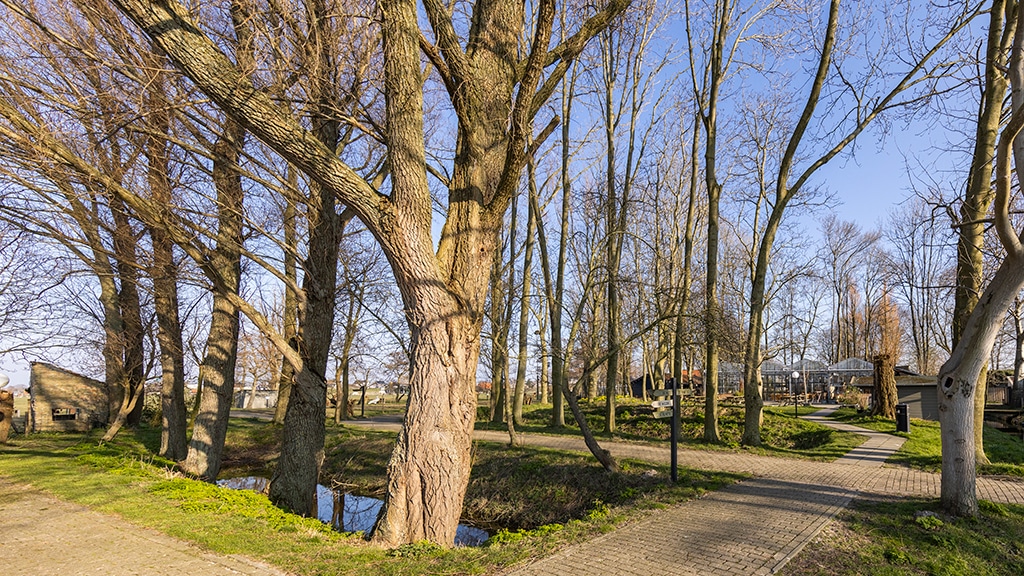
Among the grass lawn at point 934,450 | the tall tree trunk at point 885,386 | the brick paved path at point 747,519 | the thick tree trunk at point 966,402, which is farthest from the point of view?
the tall tree trunk at point 885,386

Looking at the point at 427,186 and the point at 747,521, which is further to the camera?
the point at 747,521

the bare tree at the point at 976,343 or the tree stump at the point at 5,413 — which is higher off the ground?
the bare tree at the point at 976,343

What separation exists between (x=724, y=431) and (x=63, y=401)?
19.7 metres

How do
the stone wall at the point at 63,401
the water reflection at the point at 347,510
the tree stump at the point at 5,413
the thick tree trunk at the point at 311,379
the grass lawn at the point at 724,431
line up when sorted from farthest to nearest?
the stone wall at the point at 63,401 < the tree stump at the point at 5,413 < the grass lawn at the point at 724,431 < the water reflection at the point at 347,510 < the thick tree trunk at the point at 311,379

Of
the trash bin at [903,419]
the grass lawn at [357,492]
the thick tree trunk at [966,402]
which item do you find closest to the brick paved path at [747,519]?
the grass lawn at [357,492]

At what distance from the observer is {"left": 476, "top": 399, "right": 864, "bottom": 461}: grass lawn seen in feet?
42.5

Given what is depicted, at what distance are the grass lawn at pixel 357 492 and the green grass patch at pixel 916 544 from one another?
2.14 metres

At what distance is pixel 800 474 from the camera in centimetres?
957

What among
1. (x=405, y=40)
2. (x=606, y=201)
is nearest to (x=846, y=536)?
(x=405, y=40)

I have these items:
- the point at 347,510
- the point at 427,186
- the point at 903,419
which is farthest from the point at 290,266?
the point at 903,419

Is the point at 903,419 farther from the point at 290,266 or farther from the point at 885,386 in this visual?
the point at 290,266

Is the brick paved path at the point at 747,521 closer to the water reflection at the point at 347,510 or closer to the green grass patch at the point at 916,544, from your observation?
the green grass patch at the point at 916,544

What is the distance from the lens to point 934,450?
40.0 ft

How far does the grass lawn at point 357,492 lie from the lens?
520 cm
